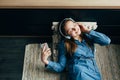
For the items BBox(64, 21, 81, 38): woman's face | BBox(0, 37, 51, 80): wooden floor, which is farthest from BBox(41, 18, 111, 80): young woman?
BBox(0, 37, 51, 80): wooden floor

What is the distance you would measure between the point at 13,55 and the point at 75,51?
1.65 ft

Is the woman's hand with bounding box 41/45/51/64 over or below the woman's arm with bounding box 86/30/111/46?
below

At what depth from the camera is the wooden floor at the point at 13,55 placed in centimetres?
174

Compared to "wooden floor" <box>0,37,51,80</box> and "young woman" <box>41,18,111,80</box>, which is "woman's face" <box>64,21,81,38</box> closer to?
"young woman" <box>41,18,111,80</box>

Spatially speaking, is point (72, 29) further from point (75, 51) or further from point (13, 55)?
point (13, 55)

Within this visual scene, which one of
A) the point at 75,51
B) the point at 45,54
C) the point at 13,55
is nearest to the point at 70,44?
the point at 75,51

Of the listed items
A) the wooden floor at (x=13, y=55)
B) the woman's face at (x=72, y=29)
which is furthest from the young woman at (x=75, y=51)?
the wooden floor at (x=13, y=55)

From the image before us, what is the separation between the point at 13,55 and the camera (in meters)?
1.83

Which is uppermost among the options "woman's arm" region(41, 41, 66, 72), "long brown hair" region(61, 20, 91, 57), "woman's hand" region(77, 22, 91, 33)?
"woman's hand" region(77, 22, 91, 33)

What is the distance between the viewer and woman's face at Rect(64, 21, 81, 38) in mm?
1562

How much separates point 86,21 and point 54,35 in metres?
0.24

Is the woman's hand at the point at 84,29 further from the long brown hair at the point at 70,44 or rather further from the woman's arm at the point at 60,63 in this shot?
the woman's arm at the point at 60,63

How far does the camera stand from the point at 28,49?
1.75 meters

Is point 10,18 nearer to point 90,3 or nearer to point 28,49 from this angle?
point 28,49
